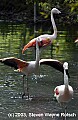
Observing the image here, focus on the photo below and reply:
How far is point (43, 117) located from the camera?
27.4 feet

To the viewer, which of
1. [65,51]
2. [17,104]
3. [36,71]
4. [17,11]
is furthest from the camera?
[17,11]

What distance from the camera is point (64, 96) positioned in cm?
827

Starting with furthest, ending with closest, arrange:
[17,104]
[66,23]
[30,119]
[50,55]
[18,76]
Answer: [66,23]
[50,55]
[18,76]
[17,104]
[30,119]

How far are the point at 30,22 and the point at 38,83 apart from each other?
28331 mm

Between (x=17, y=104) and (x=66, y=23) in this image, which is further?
(x=66, y=23)

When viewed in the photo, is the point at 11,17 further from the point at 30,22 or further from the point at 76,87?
the point at 76,87

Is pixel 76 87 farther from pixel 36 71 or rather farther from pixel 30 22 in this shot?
pixel 30 22

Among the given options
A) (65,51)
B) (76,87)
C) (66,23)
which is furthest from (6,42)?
(66,23)

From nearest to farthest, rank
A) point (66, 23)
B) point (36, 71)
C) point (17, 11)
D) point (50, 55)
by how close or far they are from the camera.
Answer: point (36, 71) → point (50, 55) → point (66, 23) → point (17, 11)

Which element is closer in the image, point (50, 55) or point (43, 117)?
point (43, 117)

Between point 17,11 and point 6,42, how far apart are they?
84.3 feet

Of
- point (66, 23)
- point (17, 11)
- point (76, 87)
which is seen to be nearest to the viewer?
point (76, 87)

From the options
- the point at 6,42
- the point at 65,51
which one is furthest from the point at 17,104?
the point at 6,42

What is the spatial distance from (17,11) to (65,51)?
2957 centimetres
